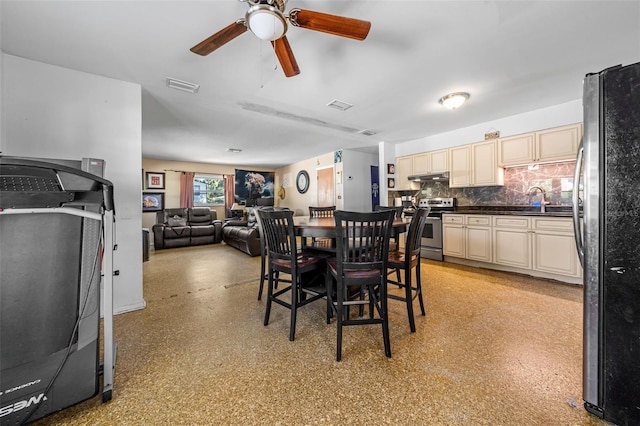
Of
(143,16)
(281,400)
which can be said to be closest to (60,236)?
(281,400)

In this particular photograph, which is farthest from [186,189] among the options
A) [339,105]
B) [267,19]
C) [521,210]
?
[521,210]

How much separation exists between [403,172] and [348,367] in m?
4.32

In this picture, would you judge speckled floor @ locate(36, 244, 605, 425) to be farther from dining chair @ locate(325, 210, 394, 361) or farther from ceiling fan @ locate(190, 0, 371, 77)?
ceiling fan @ locate(190, 0, 371, 77)

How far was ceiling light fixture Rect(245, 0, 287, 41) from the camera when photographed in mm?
1288

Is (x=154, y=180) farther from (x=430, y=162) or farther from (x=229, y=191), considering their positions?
(x=430, y=162)

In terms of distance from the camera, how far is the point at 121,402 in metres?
1.32

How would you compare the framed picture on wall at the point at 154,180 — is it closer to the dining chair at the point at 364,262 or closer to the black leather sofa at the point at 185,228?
the black leather sofa at the point at 185,228

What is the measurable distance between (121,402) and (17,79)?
273 cm

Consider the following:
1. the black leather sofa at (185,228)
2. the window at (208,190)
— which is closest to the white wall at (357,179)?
the black leather sofa at (185,228)

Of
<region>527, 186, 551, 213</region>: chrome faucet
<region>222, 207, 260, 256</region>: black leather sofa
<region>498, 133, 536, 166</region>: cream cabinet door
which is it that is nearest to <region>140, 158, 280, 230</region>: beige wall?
<region>222, 207, 260, 256</region>: black leather sofa

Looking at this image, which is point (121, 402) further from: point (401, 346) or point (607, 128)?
point (607, 128)

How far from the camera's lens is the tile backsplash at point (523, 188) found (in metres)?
3.47

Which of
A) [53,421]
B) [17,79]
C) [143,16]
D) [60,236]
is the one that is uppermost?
[143,16]

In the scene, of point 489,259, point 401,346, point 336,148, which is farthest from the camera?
point 336,148
